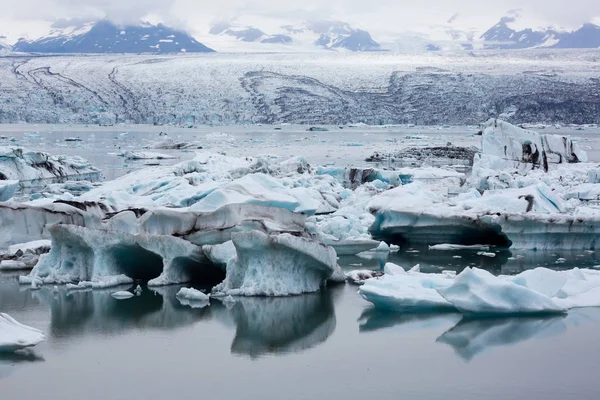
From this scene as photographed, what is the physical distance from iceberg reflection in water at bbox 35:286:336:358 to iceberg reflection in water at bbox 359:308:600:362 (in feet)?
0.96

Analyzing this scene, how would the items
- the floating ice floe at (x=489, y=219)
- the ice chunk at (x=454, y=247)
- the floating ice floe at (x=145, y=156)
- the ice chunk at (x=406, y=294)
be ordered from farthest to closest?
the floating ice floe at (x=145, y=156) < the ice chunk at (x=454, y=247) < the floating ice floe at (x=489, y=219) < the ice chunk at (x=406, y=294)

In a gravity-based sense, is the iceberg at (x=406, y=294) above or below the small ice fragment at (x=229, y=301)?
above

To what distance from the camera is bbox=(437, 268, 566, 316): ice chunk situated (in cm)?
445

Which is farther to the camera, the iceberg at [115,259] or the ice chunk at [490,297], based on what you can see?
the iceberg at [115,259]

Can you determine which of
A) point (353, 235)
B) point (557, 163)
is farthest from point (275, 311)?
point (557, 163)

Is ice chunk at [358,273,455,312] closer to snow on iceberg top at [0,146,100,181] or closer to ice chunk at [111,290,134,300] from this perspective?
ice chunk at [111,290,134,300]

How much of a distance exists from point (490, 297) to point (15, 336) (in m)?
2.44

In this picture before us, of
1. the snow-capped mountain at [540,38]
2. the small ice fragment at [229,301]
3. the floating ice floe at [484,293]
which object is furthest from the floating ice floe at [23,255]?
the snow-capped mountain at [540,38]

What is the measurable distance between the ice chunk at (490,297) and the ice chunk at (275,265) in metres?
0.81

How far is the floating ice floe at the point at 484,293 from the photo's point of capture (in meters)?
4.46

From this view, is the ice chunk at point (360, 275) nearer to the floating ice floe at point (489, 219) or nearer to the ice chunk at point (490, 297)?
the ice chunk at point (490, 297)

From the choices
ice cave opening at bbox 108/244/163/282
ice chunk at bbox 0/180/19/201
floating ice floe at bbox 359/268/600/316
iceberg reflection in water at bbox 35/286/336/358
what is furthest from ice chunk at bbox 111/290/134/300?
ice chunk at bbox 0/180/19/201

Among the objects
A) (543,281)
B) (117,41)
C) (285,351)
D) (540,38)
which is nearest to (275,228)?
(285,351)

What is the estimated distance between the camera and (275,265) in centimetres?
496
